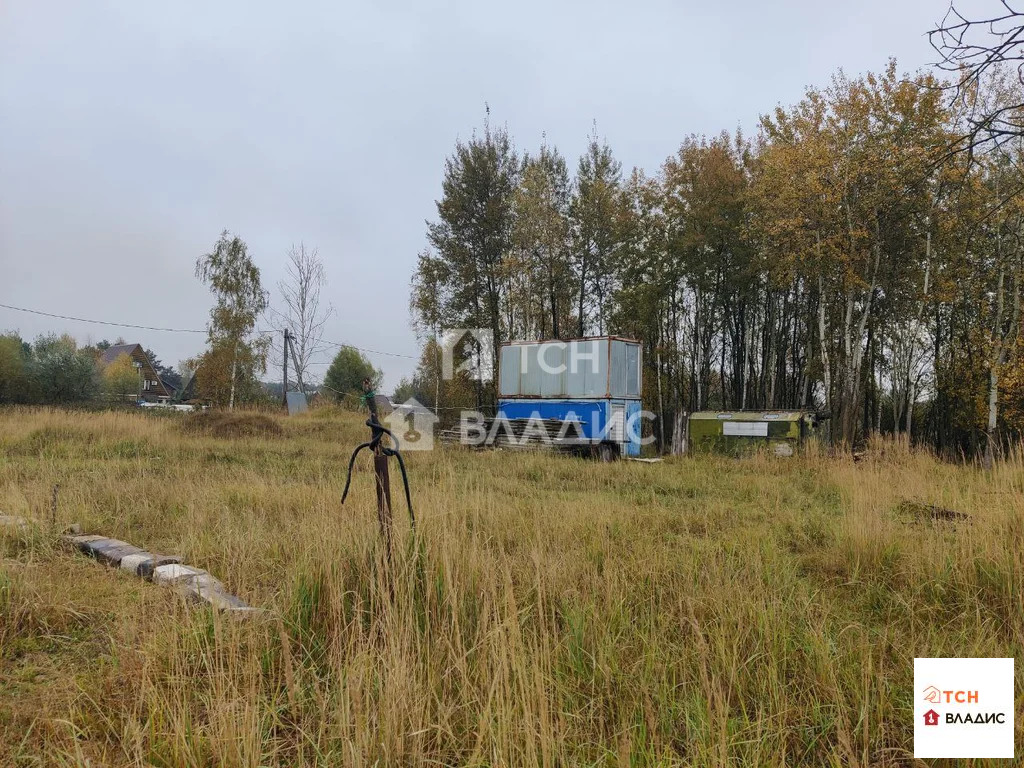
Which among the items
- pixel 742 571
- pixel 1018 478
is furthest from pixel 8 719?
pixel 1018 478

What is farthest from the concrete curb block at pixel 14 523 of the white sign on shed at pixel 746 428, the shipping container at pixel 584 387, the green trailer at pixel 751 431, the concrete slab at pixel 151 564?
the white sign on shed at pixel 746 428

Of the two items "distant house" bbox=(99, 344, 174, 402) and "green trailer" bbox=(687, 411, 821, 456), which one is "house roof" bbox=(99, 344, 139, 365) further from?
"green trailer" bbox=(687, 411, 821, 456)

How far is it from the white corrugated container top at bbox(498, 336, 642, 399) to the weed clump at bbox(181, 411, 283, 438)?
257 inches

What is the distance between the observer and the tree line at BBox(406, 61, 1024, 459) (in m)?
14.7

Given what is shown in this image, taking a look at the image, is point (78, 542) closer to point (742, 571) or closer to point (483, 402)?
point (742, 571)

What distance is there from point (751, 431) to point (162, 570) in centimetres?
1285

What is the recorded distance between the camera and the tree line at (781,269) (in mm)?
14734

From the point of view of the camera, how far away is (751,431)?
1379cm

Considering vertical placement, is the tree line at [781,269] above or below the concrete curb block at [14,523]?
above

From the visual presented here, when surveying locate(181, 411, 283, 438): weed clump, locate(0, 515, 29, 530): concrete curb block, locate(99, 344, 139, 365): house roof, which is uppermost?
locate(99, 344, 139, 365): house roof

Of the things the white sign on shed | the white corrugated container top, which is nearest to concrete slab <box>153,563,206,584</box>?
the white corrugated container top

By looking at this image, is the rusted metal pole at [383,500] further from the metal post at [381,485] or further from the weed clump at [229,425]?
the weed clump at [229,425]

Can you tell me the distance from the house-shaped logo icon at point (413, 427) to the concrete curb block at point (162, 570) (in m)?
8.32

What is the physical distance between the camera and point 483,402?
24.9 metres
